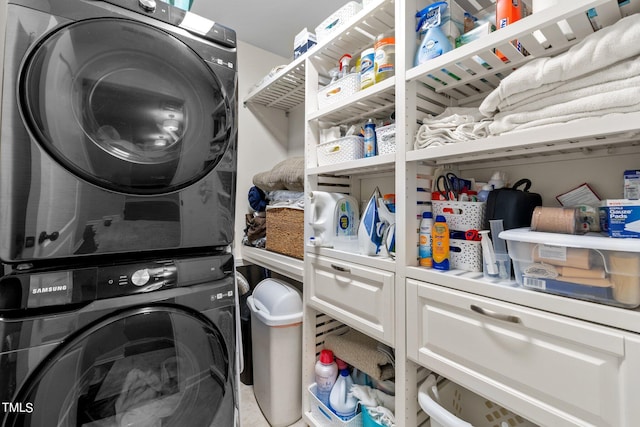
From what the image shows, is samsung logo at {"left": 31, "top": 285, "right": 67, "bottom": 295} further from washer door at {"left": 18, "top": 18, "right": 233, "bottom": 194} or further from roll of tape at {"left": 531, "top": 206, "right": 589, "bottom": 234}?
roll of tape at {"left": 531, "top": 206, "right": 589, "bottom": 234}

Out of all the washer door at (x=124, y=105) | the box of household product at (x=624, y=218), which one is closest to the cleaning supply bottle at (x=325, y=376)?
the washer door at (x=124, y=105)

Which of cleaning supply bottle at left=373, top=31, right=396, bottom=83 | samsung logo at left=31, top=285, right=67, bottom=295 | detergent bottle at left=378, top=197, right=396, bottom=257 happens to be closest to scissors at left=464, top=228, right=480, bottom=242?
detergent bottle at left=378, top=197, right=396, bottom=257

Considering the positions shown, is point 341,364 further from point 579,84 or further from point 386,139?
point 579,84

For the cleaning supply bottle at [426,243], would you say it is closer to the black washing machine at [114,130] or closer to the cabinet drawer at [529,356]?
the cabinet drawer at [529,356]

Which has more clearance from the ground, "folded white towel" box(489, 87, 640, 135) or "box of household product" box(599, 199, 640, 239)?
"folded white towel" box(489, 87, 640, 135)

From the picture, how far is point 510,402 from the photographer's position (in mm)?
733

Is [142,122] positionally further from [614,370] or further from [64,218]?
[614,370]

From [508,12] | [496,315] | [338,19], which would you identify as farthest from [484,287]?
[338,19]

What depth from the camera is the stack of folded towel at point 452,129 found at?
88 centimetres

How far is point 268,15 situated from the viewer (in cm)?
177

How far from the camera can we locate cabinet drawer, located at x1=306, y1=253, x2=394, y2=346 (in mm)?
1048

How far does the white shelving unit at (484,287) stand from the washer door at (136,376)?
0.60 metres

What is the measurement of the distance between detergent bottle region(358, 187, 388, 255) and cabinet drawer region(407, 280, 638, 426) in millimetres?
289

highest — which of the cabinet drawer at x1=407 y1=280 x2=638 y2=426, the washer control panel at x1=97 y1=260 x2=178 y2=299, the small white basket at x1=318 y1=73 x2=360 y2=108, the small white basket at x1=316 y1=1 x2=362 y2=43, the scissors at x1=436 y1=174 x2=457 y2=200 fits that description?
the small white basket at x1=316 y1=1 x2=362 y2=43
